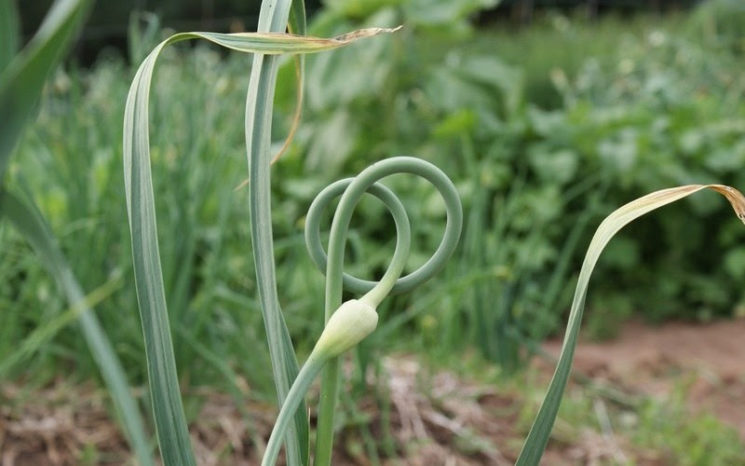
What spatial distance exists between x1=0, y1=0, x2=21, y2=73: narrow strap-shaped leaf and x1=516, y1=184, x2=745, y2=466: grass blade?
17.2 inches

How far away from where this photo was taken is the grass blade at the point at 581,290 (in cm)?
73

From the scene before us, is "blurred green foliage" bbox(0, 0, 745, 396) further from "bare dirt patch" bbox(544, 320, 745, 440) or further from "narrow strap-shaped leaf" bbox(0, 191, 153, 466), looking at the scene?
"narrow strap-shaped leaf" bbox(0, 191, 153, 466)

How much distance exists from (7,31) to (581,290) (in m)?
0.45

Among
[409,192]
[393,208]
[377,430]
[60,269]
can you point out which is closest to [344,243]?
[393,208]

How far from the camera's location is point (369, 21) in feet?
12.1

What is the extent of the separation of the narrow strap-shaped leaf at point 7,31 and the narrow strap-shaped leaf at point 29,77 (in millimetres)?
44

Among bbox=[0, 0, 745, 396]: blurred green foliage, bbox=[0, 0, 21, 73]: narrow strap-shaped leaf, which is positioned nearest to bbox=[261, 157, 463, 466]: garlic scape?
bbox=[0, 0, 21, 73]: narrow strap-shaped leaf

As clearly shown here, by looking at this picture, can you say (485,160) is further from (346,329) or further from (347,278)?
(346,329)

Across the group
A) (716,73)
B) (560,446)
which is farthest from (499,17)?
(560,446)

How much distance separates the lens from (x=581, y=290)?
731mm

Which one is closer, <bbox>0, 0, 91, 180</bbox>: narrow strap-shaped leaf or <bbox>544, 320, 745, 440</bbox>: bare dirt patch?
<bbox>0, 0, 91, 180</bbox>: narrow strap-shaped leaf

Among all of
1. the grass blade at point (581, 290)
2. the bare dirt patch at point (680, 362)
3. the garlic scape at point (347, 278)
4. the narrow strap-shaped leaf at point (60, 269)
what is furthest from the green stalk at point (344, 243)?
the bare dirt patch at point (680, 362)

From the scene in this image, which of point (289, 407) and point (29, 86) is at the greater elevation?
point (29, 86)

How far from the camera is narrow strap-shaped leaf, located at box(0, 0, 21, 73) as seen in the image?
1.67 feet
